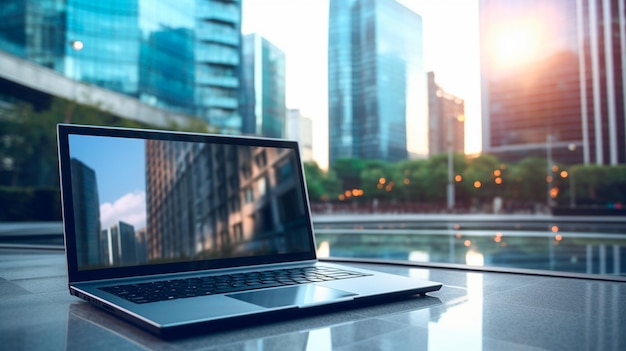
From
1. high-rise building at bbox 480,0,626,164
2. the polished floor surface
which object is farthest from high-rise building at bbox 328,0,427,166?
the polished floor surface

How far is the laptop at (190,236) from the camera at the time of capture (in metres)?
1.36

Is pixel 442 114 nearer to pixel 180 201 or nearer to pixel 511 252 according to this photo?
pixel 511 252

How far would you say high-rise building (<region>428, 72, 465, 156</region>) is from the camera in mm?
6148

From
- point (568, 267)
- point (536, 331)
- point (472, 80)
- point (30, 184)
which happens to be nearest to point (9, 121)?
point (30, 184)

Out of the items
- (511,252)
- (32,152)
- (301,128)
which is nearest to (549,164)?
(301,128)

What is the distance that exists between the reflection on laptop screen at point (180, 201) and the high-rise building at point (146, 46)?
24517 mm

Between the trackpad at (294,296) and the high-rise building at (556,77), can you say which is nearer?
the trackpad at (294,296)

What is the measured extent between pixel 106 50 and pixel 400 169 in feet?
63.1

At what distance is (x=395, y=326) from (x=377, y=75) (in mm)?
5988

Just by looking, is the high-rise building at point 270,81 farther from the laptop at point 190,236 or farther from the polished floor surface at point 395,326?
the polished floor surface at point 395,326

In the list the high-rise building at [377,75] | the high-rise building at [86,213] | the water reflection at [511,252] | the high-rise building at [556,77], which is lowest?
the water reflection at [511,252]

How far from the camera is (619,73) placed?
10953 millimetres

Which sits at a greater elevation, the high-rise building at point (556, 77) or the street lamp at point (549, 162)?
the high-rise building at point (556, 77)

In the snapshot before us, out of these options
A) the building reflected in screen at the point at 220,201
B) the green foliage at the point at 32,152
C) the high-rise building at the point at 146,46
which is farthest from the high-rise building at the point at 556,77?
the high-rise building at the point at 146,46
